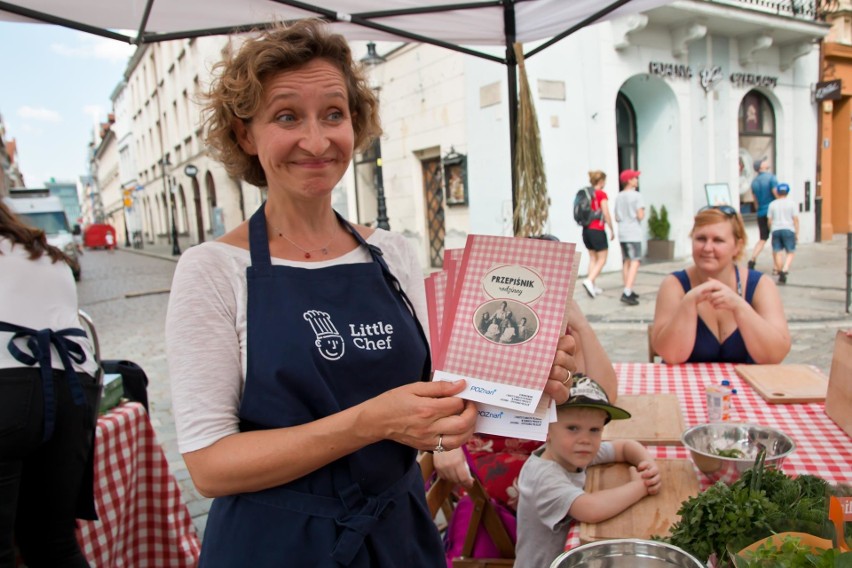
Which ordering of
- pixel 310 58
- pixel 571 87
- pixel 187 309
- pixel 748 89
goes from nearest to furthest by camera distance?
1. pixel 187 309
2. pixel 310 58
3. pixel 571 87
4. pixel 748 89

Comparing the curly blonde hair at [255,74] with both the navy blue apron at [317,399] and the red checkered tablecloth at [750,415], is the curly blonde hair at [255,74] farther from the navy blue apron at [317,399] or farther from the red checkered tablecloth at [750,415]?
the red checkered tablecloth at [750,415]

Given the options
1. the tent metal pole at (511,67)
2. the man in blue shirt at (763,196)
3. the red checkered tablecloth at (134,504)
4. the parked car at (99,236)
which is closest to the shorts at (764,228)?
the man in blue shirt at (763,196)

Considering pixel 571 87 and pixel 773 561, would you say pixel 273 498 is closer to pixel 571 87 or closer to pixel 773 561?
pixel 773 561

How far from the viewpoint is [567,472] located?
196 centimetres

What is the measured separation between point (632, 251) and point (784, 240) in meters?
2.74

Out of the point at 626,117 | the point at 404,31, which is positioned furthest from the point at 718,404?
the point at 626,117

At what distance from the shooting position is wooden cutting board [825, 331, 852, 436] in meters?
2.16

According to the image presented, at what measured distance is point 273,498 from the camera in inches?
48.7

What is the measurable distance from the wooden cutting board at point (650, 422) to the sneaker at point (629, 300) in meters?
6.62

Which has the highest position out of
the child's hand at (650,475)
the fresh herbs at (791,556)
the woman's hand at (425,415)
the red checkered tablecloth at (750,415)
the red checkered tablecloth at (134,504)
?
the woman's hand at (425,415)

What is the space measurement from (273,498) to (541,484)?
38.4 inches

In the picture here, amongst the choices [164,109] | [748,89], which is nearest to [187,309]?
[748,89]

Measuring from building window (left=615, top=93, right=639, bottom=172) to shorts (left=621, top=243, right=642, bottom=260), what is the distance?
522 cm

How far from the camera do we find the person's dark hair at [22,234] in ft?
7.08
